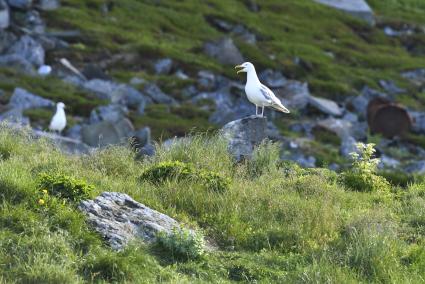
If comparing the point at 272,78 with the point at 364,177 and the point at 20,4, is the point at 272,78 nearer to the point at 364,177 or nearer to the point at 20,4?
Answer: the point at 20,4

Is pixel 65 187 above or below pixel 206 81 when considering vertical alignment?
above

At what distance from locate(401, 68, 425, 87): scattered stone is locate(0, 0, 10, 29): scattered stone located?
30.1 metres

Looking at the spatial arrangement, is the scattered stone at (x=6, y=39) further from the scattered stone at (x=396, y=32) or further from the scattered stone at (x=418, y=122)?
the scattered stone at (x=396, y=32)

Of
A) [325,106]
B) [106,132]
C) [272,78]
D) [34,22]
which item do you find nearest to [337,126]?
[325,106]

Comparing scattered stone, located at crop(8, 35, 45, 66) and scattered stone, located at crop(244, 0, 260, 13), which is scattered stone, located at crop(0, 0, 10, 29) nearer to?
scattered stone, located at crop(8, 35, 45, 66)

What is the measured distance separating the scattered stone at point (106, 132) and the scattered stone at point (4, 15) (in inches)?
919

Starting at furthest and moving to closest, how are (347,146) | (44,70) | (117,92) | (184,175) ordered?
1. (44,70)
2. (117,92)
3. (347,146)
4. (184,175)

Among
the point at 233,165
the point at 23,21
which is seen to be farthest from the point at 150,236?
the point at 23,21

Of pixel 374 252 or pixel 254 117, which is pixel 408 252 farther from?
pixel 254 117

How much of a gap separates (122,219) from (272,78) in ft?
162

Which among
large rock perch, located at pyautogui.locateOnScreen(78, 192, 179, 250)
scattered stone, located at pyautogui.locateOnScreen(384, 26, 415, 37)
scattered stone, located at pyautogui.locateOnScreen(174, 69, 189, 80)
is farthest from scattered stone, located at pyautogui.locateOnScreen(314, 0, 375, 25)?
large rock perch, located at pyautogui.locateOnScreen(78, 192, 179, 250)

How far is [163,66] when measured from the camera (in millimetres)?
59406

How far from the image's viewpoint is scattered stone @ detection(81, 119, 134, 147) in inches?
1481

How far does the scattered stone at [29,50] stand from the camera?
182 ft
